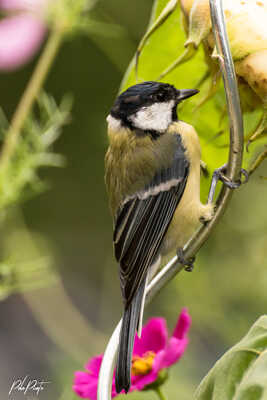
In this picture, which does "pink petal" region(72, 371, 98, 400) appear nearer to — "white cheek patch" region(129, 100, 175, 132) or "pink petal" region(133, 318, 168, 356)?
"pink petal" region(133, 318, 168, 356)

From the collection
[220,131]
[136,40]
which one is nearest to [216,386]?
[220,131]

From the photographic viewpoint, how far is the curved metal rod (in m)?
0.42

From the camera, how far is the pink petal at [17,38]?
3.03 ft

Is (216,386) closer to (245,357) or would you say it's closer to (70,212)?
(245,357)

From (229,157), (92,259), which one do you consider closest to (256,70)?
(229,157)

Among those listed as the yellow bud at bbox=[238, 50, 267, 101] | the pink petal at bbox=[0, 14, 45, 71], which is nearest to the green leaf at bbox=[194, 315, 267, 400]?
the yellow bud at bbox=[238, 50, 267, 101]

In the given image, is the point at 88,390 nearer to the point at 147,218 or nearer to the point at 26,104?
the point at 147,218

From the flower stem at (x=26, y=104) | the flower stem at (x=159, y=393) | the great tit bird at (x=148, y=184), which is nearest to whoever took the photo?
the flower stem at (x=159, y=393)

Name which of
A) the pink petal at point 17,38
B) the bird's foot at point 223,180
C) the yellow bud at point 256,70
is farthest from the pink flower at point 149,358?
the pink petal at point 17,38

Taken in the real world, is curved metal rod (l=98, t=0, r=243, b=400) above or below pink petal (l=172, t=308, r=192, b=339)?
above

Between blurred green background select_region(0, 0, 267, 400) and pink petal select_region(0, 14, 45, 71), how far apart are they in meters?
0.18

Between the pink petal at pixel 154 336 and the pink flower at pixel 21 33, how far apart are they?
0.48m

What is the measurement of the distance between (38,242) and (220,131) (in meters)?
0.75

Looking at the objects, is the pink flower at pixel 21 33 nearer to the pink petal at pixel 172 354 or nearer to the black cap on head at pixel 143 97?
the black cap on head at pixel 143 97
